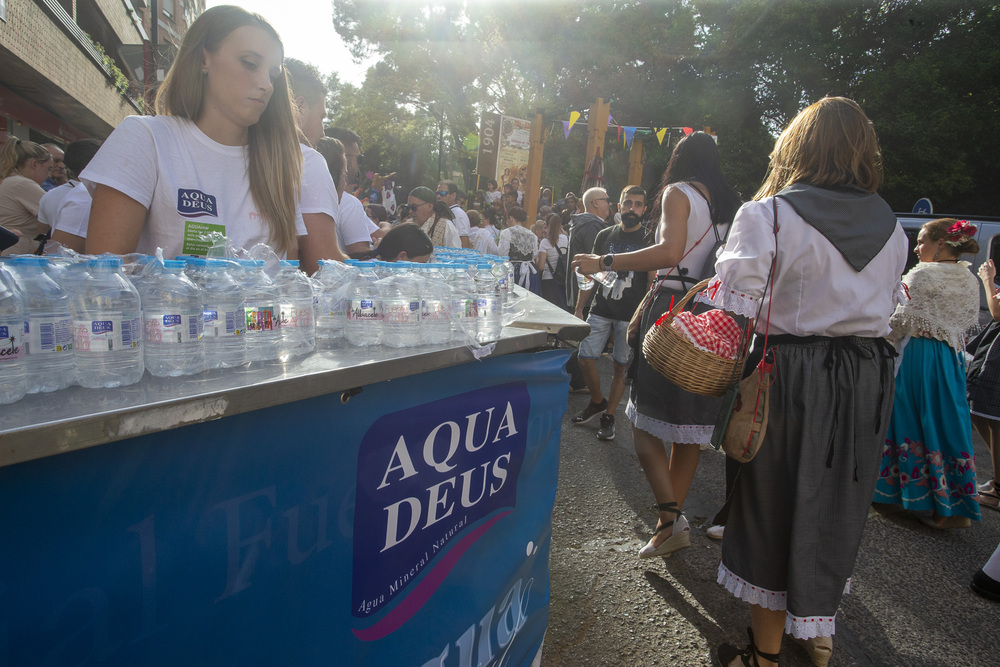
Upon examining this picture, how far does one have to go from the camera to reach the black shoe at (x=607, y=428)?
4746 millimetres

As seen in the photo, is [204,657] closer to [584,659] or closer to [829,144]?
[584,659]

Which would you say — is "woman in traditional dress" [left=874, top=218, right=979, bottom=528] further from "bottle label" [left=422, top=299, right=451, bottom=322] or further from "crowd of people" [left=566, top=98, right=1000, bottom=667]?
"bottle label" [left=422, top=299, right=451, bottom=322]

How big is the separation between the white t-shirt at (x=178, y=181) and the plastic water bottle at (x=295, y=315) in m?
0.38

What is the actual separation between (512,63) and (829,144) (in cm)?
2921

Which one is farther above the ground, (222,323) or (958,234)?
(958,234)

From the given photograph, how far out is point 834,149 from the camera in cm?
206

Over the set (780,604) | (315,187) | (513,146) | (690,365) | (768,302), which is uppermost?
(513,146)

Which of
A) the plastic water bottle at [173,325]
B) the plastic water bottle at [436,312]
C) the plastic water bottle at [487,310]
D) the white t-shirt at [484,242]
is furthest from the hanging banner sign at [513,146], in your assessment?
the plastic water bottle at [173,325]

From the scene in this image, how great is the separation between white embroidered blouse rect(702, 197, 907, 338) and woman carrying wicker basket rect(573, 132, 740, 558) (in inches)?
36.7

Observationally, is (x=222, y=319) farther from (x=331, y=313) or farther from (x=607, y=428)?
(x=607, y=428)

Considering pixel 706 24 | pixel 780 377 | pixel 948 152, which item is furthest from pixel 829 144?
pixel 706 24

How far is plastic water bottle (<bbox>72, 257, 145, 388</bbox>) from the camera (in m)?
1.11

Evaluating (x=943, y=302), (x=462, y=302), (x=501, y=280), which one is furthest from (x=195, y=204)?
(x=943, y=302)

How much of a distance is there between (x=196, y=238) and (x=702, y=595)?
2.75m
